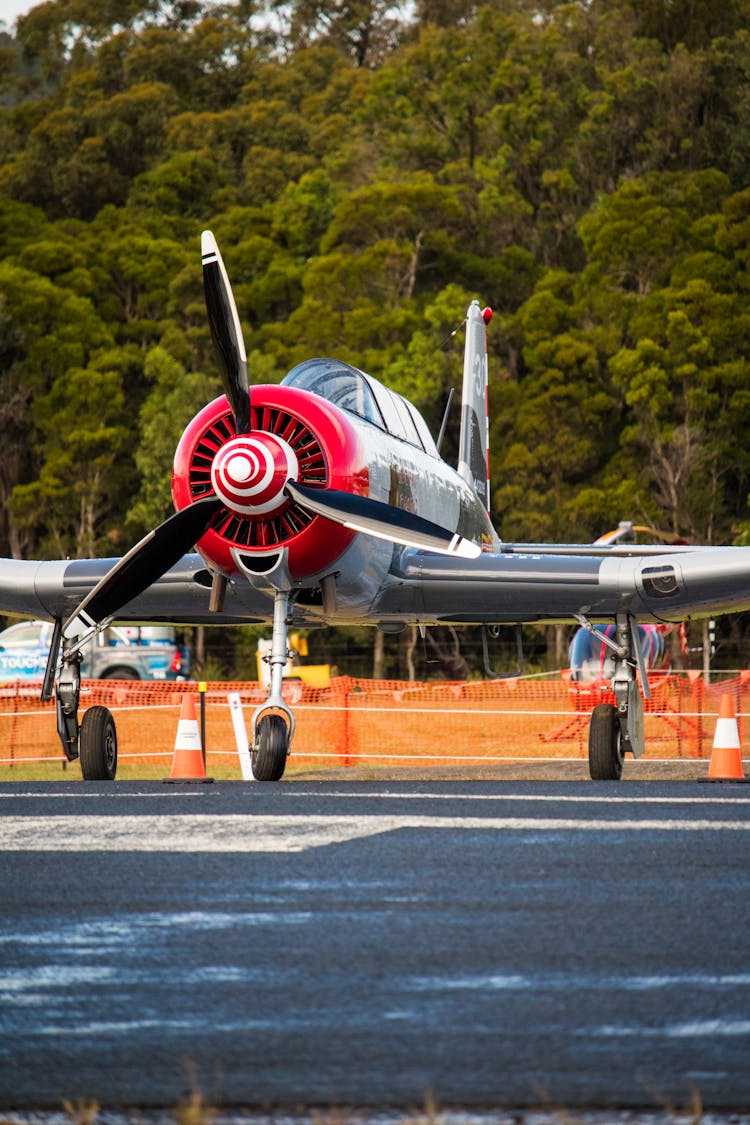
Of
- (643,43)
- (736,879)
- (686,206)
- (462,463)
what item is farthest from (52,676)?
(643,43)

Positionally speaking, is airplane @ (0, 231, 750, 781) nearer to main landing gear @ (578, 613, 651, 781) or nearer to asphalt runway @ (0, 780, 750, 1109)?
main landing gear @ (578, 613, 651, 781)

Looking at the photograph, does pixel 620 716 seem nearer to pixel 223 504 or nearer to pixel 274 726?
pixel 274 726

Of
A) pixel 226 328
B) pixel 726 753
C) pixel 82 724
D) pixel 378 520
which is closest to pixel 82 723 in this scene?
pixel 82 724

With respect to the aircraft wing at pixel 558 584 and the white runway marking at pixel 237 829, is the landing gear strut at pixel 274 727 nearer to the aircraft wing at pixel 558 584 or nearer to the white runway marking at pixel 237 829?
the aircraft wing at pixel 558 584

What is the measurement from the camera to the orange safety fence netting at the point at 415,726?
80.7ft

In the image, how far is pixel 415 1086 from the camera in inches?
141

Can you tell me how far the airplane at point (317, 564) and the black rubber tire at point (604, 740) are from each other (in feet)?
0.05

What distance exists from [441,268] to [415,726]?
1252 inches

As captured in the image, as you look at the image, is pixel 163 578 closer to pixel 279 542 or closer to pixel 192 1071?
pixel 279 542

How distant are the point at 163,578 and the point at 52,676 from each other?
4.15ft

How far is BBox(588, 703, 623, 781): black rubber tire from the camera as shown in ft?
47.8

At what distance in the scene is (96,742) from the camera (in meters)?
14.5

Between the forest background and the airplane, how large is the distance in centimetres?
3012

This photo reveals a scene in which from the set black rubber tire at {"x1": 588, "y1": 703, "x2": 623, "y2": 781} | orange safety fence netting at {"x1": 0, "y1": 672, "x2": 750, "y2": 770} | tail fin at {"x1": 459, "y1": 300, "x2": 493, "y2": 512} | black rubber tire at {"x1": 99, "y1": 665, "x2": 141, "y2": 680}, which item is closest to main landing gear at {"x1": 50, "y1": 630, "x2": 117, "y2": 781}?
black rubber tire at {"x1": 588, "y1": 703, "x2": 623, "y2": 781}
